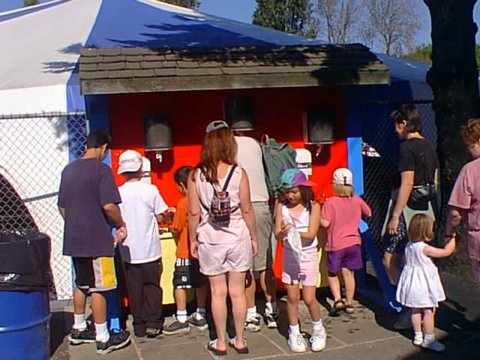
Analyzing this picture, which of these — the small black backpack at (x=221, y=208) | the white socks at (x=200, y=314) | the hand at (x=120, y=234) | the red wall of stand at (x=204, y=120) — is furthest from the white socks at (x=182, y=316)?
the small black backpack at (x=221, y=208)

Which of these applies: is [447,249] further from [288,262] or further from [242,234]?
[242,234]

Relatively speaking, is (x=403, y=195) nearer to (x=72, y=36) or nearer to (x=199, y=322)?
(x=199, y=322)

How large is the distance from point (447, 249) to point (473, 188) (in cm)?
64

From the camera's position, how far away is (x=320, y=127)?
7.02m

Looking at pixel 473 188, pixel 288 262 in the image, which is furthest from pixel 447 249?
pixel 288 262

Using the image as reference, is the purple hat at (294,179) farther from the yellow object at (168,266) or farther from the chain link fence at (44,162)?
the chain link fence at (44,162)


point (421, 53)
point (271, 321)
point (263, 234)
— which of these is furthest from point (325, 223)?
point (421, 53)

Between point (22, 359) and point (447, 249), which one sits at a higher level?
point (447, 249)

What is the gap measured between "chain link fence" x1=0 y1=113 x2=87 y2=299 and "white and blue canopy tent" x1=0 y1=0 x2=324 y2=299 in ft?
0.04

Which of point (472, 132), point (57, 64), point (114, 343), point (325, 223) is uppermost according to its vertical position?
point (57, 64)

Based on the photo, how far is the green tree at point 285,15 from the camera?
3522 centimetres

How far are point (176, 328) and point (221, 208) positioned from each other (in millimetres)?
1550

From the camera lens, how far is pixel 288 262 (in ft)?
18.4

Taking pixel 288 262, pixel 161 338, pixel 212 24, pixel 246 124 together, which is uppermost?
pixel 212 24
